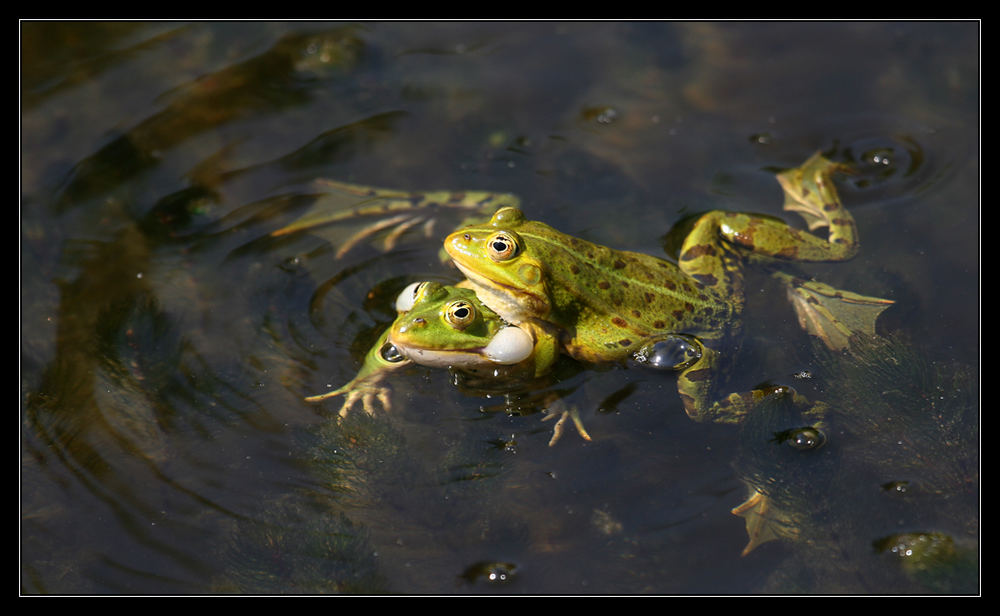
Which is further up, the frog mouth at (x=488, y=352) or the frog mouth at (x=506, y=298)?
the frog mouth at (x=506, y=298)

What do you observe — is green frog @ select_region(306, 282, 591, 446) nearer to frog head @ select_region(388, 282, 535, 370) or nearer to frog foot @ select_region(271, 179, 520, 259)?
frog head @ select_region(388, 282, 535, 370)

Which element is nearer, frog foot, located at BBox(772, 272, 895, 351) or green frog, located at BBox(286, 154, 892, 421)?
green frog, located at BBox(286, 154, 892, 421)

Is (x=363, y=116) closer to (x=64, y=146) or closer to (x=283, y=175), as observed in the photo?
(x=283, y=175)

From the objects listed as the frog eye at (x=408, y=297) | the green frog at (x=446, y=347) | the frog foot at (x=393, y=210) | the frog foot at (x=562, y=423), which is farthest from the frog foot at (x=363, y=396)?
the frog foot at (x=393, y=210)

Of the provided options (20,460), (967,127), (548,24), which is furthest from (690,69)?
(20,460)

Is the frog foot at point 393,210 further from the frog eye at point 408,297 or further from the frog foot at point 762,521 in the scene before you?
the frog foot at point 762,521

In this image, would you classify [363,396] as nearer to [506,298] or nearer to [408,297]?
[408,297]

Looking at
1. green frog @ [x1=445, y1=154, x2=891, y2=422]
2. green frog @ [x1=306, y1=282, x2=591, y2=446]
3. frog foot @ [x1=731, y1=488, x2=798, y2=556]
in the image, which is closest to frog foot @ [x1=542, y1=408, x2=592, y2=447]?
green frog @ [x1=306, y1=282, x2=591, y2=446]

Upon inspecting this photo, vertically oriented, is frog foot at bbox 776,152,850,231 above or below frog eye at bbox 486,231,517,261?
below
